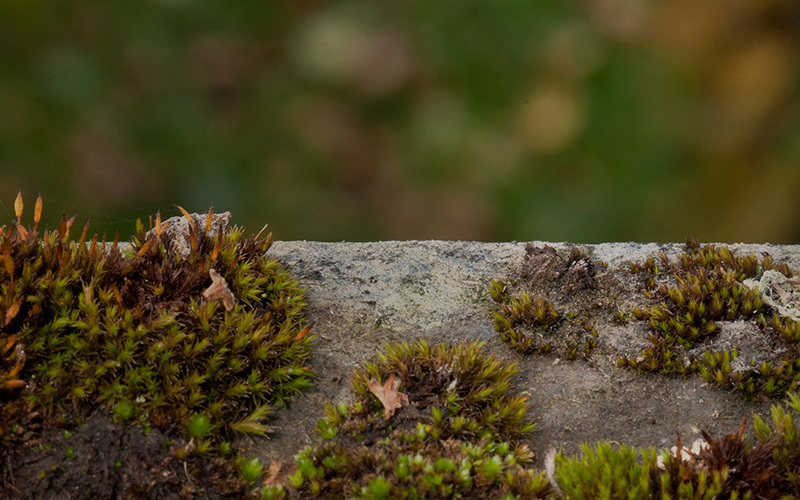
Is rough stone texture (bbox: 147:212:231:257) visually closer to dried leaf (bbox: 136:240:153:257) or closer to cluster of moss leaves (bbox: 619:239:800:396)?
dried leaf (bbox: 136:240:153:257)

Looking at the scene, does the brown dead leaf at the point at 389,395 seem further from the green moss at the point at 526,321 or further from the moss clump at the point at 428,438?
the green moss at the point at 526,321

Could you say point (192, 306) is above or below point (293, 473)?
above

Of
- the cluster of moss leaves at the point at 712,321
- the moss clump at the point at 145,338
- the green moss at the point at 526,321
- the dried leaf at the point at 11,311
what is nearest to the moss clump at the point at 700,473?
the cluster of moss leaves at the point at 712,321

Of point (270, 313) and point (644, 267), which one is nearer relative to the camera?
point (270, 313)

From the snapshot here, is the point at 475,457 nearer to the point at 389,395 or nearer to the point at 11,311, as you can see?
the point at 389,395

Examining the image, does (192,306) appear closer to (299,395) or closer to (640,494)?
(299,395)

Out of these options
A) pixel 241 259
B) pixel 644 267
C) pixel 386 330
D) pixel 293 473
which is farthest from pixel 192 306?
pixel 644 267
